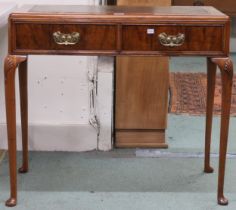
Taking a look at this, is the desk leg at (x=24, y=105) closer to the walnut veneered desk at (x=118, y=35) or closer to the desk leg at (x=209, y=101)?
the walnut veneered desk at (x=118, y=35)

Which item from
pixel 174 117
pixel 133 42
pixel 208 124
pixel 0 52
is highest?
pixel 133 42

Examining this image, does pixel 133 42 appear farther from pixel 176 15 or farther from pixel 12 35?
pixel 12 35

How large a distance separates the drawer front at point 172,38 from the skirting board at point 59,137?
0.73 metres

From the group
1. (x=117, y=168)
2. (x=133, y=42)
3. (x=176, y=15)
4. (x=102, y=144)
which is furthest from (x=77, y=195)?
(x=176, y=15)

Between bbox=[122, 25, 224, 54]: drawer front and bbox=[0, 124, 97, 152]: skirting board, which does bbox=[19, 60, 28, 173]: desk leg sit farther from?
bbox=[122, 25, 224, 54]: drawer front

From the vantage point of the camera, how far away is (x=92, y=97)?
7.72 ft

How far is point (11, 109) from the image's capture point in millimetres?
1794

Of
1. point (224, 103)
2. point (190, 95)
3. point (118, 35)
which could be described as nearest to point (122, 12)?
point (118, 35)

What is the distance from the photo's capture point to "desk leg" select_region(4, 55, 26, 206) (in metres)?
1.74

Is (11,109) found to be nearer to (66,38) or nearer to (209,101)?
(66,38)

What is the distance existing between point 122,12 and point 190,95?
1.53 m

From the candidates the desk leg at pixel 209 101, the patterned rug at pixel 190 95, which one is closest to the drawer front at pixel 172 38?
the desk leg at pixel 209 101

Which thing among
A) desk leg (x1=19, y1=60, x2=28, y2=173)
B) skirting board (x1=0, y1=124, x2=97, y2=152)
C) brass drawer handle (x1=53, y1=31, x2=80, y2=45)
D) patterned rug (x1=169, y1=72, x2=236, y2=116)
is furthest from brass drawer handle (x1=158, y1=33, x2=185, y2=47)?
patterned rug (x1=169, y1=72, x2=236, y2=116)

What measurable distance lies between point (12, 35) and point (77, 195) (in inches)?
25.7
